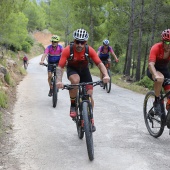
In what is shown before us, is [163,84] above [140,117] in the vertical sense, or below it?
above

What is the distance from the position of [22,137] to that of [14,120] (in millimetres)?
1502

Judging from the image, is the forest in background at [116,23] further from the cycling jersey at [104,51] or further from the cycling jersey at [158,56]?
the cycling jersey at [158,56]

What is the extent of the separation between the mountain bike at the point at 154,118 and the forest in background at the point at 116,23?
23.4 feet

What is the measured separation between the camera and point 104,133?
6.16 m

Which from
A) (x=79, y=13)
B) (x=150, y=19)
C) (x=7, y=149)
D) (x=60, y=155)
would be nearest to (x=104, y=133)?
(x=60, y=155)

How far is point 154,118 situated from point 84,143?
1561 mm

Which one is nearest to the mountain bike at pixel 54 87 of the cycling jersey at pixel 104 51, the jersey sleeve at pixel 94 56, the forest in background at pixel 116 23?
the cycling jersey at pixel 104 51

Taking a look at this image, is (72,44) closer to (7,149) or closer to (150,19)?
(7,149)

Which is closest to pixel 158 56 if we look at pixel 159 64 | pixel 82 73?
pixel 159 64

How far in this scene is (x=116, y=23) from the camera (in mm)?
24188

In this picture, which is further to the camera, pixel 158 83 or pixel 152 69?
pixel 158 83

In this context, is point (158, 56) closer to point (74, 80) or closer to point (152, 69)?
point (152, 69)

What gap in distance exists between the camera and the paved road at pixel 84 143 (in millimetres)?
4547

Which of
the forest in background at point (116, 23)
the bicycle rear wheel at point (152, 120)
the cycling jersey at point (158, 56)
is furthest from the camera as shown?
the forest in background at point (116, 23)
